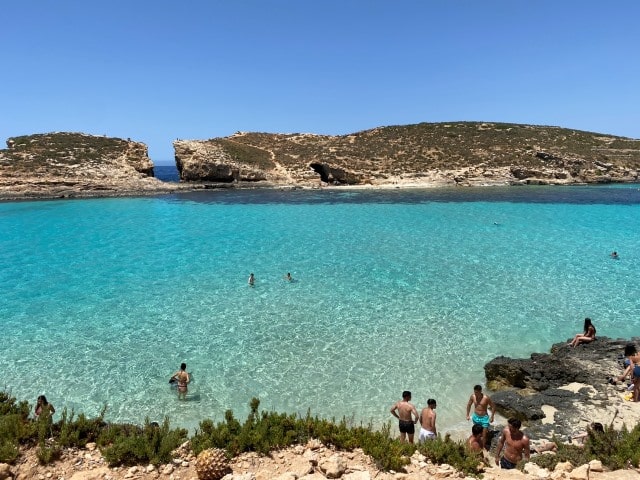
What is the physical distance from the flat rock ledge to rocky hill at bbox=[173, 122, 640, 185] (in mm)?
53981

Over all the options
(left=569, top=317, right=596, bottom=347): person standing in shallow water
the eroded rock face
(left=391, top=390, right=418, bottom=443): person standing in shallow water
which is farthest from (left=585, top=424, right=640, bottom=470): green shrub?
the eroded rock face

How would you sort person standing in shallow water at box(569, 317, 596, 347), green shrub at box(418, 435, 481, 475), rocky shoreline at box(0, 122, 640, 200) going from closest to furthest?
green shrub at box(418, 435, 481, 475) → person standing in shallow water at box(569, 317, 596, 347) → rocky shoreline at box(0, 122, 640, 200)

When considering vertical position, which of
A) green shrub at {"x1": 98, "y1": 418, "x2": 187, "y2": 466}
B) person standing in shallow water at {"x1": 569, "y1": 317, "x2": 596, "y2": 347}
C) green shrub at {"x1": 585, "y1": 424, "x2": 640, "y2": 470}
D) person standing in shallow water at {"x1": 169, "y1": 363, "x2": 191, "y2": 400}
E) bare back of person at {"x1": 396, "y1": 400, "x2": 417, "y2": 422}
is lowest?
person standing in shallow water at {"x1": 169, "y1": 363, "x2": 191, "y2": 400}


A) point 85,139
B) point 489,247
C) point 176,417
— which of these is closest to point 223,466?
point 176,417

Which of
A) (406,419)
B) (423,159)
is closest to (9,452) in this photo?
(406,419)

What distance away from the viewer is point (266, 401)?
10.6 metres

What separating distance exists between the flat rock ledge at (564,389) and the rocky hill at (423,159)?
54.0 meters

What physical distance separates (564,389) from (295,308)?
964 centimetres

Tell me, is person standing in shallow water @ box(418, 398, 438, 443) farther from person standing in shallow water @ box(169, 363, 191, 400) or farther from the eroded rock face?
the eroded rock face

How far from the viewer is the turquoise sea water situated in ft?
36.5

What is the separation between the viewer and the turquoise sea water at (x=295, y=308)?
11.1m

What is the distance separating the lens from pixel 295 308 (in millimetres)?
16594

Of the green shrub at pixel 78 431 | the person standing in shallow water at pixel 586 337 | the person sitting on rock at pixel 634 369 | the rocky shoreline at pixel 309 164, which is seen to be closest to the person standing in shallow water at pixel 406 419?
the person sitting on rock at pixel 634 369

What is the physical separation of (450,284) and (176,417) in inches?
540
